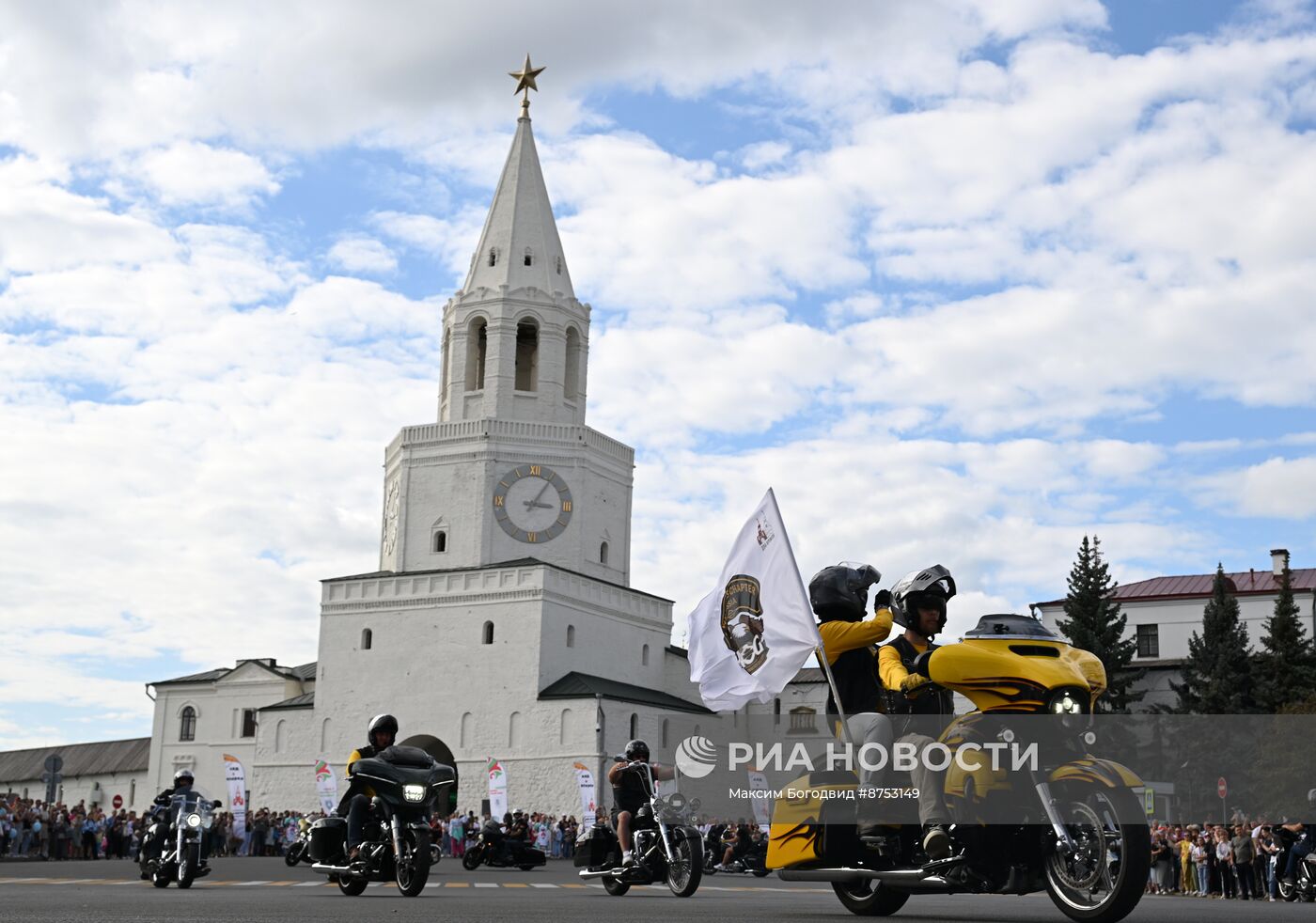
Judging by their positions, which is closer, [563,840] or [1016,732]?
[1016,732]

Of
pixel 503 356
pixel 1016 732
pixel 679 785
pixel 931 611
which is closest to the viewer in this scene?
pixel 1016 732

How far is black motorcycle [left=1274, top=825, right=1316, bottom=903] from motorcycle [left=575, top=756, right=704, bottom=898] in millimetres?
10765

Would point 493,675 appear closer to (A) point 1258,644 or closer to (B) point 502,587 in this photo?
(B) point 502,587

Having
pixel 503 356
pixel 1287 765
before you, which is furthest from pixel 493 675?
pixel 1287 765

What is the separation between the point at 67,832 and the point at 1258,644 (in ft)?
194

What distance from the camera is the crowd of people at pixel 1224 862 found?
25688 millimetres

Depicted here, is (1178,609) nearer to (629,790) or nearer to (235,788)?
(235,788)

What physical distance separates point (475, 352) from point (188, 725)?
23.4 metres

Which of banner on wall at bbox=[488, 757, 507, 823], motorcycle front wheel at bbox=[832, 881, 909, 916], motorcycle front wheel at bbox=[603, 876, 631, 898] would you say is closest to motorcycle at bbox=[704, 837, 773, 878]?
motorcycle front wheel at bbox=[603, 876, 631, 898]

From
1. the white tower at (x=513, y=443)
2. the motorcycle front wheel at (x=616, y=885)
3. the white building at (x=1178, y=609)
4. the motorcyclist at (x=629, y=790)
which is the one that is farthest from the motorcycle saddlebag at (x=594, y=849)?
the white building at (x=1178, y=609)

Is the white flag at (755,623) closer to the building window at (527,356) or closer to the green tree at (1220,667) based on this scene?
the building window at (527,356)

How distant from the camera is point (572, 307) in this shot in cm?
6456

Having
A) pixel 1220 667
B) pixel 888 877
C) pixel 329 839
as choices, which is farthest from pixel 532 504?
pixel 888 877

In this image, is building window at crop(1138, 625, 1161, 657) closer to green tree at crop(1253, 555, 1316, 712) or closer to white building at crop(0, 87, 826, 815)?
green tree at crop(1253, 555, 1316, 712)
